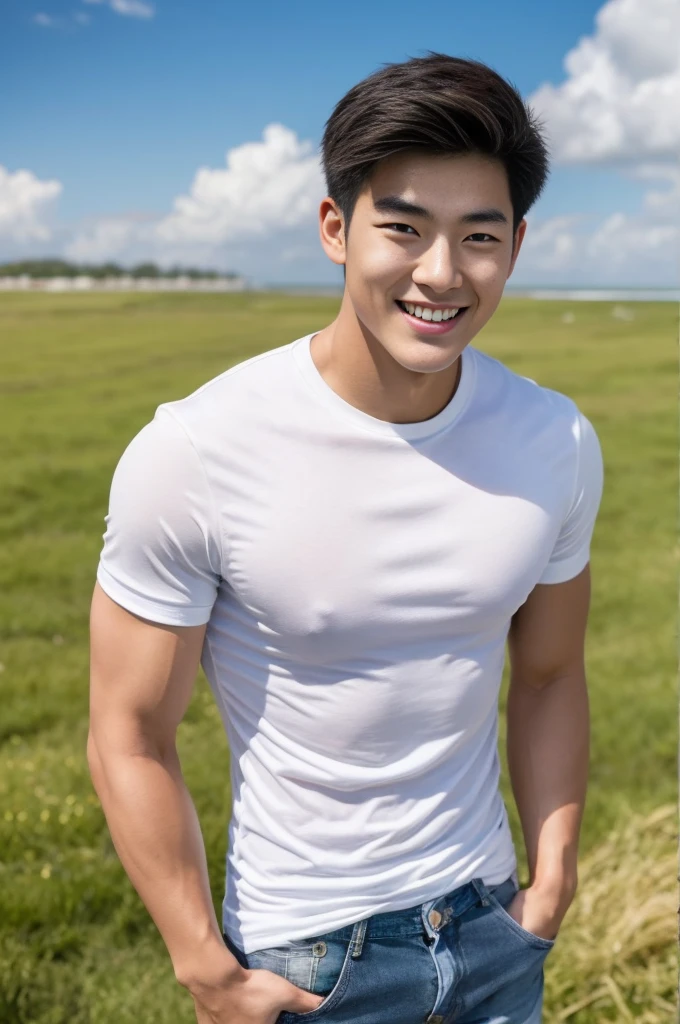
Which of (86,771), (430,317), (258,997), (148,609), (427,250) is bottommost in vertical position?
(86,771)

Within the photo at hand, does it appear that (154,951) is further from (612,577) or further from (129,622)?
(612,577)

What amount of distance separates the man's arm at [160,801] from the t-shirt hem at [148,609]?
0.03 meters

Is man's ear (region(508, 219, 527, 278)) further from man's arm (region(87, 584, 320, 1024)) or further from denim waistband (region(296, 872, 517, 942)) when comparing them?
denim waistband (region(296, 872, 517, 942))

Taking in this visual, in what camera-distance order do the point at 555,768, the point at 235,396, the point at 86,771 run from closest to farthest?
the point at 235,396 < the point at 555,768 < the point at 86,771

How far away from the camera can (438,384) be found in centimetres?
198

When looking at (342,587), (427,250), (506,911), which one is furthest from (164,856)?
(427,250)

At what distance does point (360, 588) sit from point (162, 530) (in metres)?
0.38

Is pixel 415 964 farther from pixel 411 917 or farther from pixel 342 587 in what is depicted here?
pixel 342 587

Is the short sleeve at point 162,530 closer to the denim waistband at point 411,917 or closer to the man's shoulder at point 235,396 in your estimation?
the man's shoulder at point 235,396

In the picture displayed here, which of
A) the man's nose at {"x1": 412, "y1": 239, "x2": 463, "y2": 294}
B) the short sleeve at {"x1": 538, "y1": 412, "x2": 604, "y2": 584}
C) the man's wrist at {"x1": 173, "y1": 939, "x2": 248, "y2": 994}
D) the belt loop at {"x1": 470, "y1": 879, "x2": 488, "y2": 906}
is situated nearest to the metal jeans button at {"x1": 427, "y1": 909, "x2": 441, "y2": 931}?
the belt loop at {"x1": 470, "y1": 879, "x2": 488, "y2": 906}

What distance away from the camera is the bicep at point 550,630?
86.2 inches

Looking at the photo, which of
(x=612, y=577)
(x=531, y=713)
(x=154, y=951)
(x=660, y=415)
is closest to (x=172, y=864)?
(x=531, y=713)

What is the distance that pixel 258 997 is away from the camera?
192 centimetres

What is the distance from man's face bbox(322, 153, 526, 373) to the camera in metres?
1.81
